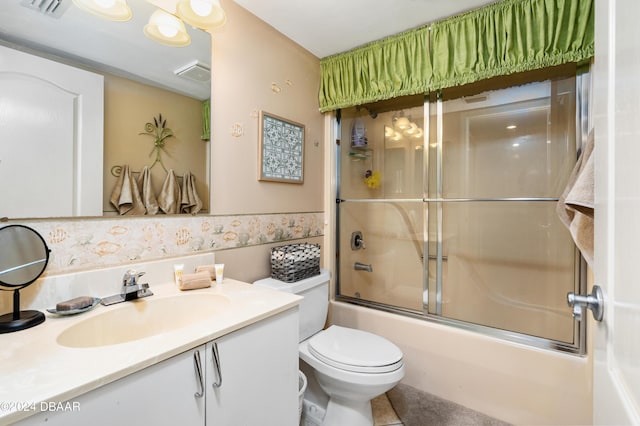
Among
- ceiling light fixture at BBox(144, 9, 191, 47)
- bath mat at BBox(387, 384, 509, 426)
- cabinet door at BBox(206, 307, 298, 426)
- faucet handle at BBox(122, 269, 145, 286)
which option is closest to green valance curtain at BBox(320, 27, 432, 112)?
ceiling light fixture at BBox(144, 9, 191, 47)

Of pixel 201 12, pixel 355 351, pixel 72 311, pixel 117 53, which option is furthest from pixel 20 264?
pixel 355 351

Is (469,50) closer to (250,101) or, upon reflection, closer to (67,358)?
(250,101)

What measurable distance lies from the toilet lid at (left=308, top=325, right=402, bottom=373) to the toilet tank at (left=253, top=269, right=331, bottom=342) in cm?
7

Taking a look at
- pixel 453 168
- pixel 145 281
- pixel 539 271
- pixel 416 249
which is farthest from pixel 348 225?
pixel 145 281

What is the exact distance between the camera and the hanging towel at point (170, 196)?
1.24 meters

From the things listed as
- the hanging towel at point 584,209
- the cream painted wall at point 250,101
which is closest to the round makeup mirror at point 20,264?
the cream painted wall at point 250,101

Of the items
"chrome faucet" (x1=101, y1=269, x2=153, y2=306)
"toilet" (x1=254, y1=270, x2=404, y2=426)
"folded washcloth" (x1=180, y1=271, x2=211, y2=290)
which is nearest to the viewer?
"chrome faucet" (x1=101, y1=269, x2=153, y2=306)

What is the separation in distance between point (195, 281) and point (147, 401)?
1.81 ft

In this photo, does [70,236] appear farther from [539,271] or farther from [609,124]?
[539,271]

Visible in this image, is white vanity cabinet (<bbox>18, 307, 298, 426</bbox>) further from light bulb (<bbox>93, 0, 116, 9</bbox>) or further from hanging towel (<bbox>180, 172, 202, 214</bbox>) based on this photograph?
light bulb (<bbox>93, 0, 116, 9</bbox>)

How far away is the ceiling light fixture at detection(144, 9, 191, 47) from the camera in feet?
3.99

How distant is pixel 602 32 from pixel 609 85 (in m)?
0.15

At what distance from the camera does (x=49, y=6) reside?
97 cm

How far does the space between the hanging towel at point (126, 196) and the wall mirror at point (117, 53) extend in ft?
0.09
